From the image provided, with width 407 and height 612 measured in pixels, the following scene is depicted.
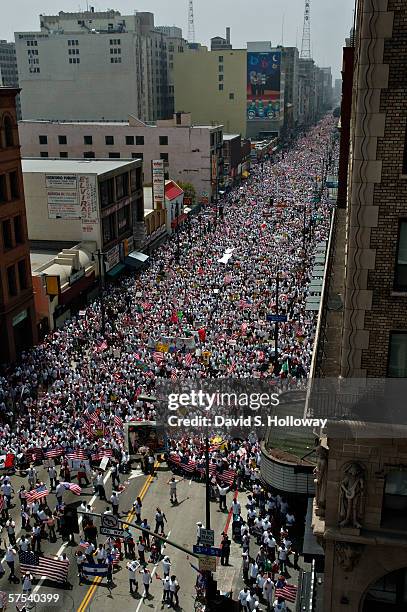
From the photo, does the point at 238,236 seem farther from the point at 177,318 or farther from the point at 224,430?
the point at 224,430

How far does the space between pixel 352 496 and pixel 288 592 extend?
695 centimetres

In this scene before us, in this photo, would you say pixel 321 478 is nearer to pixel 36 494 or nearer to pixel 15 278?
pixel 36 494

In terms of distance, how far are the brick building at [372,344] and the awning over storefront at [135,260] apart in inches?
1783

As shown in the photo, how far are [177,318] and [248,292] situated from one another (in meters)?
8.00

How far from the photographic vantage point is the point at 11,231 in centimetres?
4122

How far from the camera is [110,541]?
925 inches

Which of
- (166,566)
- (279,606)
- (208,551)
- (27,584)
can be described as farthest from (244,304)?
(208,551)

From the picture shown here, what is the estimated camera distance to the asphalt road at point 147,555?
2095 centimetres

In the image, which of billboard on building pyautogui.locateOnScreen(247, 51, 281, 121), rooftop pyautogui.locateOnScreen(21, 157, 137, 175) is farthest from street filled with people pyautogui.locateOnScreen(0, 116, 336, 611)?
billboard on building pyautogui.locateOnScreen(247, 51, 281, 121)

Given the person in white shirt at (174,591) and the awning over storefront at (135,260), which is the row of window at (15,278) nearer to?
the awning over storefront at (135,260)

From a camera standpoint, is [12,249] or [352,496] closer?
[352,496]

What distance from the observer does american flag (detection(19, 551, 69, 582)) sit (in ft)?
69.9

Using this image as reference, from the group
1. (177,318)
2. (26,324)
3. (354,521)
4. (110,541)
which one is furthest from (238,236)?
(354,521)

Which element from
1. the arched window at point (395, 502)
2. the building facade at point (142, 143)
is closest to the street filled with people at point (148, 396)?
the arched window at point (395, 502)
